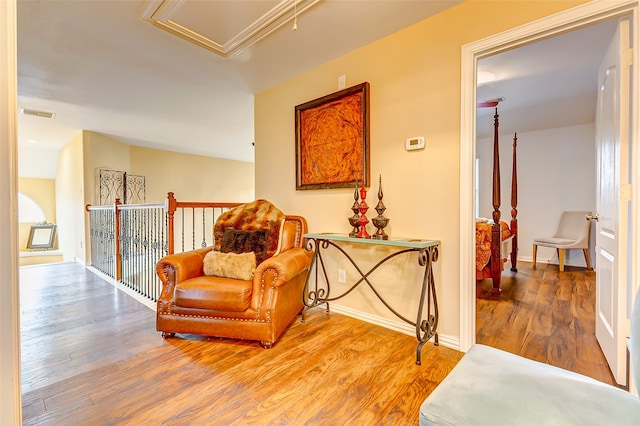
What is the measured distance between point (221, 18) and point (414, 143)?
170cm

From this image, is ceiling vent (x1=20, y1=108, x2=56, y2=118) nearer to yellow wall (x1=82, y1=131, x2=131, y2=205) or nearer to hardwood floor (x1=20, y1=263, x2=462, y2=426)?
yellow wall (x1=82, y1=131, x2=131, y2=205)

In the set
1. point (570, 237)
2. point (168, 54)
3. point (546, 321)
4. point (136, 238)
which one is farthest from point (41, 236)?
point (570, 237)

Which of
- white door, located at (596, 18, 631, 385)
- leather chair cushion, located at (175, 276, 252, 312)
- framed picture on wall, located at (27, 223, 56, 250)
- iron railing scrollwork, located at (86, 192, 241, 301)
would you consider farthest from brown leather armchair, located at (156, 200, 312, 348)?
Result: framed picture on wall, located at (27, 223, 56, 250)

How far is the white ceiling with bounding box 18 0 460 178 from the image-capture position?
1.95 meters

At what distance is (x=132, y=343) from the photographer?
2.05 meters

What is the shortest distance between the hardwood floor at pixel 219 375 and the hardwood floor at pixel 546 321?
0.62 m

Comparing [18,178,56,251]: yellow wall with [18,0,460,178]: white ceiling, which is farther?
[18,178,56,251]: yellow wall

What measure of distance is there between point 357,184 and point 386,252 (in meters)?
0.62

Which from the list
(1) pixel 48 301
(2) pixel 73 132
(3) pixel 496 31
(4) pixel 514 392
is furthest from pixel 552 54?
(2) pixel 73 132

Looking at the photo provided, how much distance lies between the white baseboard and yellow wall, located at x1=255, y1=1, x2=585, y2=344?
0.10ft

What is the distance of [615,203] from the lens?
1.58 m

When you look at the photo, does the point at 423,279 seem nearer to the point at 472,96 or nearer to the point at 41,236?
the point at 472,96

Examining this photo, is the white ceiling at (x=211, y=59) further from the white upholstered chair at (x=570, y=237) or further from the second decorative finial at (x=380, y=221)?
the white upholstered chair at (x=570, y=237)

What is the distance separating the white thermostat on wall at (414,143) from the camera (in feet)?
6.89
